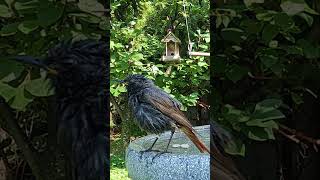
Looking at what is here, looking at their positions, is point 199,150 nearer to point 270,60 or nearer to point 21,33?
point 270,60

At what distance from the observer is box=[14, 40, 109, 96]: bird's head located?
2.50 ft

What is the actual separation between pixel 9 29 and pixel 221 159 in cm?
40

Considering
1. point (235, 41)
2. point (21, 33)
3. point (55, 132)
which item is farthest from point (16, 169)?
Result: point (235, 41)

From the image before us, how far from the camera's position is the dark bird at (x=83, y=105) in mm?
771

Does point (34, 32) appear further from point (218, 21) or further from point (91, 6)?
point (218, 21)

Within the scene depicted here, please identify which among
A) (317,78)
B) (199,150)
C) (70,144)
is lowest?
(199,150)

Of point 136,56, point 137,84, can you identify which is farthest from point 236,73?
point 136,56

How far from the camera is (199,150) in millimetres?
1175

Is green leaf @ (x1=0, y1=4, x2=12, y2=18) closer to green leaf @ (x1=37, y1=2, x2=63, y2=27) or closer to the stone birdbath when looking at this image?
green leaf @ (x1=37, y1=2, x2=63, y2=27)

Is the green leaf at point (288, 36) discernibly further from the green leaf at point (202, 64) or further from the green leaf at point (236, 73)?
the green leaf at point (202, 64)

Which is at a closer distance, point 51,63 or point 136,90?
point 51,63

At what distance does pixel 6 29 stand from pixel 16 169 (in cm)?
23

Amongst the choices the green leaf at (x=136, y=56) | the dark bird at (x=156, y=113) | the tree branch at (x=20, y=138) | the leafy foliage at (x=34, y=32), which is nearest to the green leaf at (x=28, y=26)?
the leafy foliage at (x=34, y=32)

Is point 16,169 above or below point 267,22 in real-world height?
below
